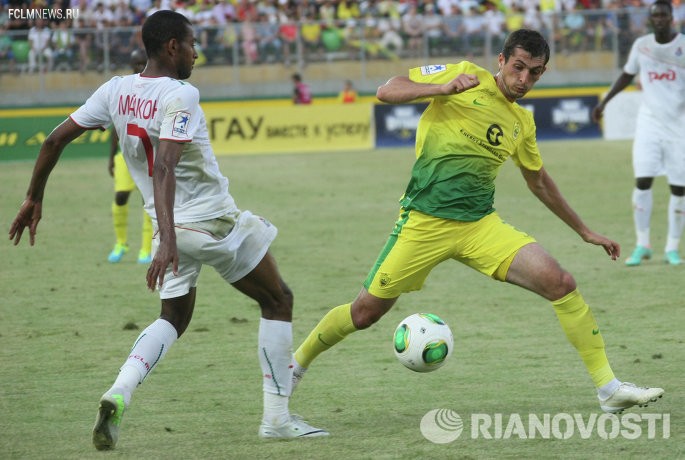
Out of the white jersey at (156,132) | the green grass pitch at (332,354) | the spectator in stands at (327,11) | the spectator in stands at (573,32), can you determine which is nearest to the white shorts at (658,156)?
the green grass pitch at (332,354)

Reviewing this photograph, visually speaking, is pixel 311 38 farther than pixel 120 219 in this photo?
Yes

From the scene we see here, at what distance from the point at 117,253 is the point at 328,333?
22.9 ft

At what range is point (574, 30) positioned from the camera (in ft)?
101

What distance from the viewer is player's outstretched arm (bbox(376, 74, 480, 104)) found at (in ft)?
19.0

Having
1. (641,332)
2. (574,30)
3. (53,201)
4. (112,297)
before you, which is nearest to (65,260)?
(112,297)

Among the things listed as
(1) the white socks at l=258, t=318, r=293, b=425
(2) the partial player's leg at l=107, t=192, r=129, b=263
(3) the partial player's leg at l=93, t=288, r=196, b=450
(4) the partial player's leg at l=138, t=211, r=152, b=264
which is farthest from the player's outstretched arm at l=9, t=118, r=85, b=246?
(2) the partial player's leg at l=107, t=192, r=129, b=263

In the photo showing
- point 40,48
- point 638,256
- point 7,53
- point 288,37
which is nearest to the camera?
point 638,256

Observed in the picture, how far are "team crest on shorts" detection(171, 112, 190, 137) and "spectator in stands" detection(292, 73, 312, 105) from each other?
2323 centimetres

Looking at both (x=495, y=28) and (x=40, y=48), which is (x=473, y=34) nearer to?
(x=495, y=28)

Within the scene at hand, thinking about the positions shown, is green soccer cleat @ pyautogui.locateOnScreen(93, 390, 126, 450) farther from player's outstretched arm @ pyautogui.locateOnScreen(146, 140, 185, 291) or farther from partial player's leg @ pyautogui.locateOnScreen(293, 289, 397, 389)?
partial player's leg @ pyautogui.locateOnScreen(293, 289, 397, 389)

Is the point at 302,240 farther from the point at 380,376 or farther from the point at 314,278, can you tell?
the point at 380,376

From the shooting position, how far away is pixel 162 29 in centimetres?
563

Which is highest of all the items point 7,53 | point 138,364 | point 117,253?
point 7,53

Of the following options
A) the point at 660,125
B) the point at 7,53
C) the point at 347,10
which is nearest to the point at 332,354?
the point at 660,125
